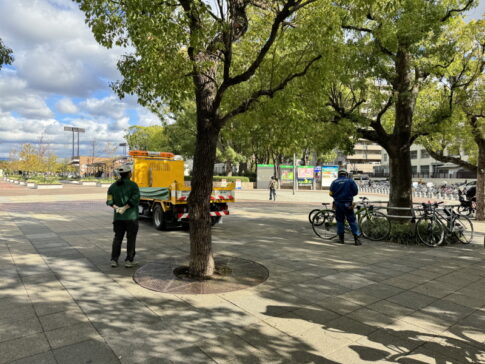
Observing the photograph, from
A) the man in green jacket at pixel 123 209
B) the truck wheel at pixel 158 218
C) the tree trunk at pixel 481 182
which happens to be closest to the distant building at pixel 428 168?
the tree trunk at pixel 481 182

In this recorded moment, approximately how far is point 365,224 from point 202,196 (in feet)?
17.7

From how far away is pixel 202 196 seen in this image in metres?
5.07

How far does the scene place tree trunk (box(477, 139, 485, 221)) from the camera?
12.3 m

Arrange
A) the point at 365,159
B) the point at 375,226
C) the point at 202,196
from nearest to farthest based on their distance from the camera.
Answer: the point at 202,196 < the point at 375,226 < the point at 365,159

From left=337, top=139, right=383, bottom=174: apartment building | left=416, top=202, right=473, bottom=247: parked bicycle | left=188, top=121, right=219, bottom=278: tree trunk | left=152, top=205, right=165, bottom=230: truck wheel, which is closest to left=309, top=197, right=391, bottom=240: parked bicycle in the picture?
left=416, top=202, right=473, bottom=247: parked bicycle

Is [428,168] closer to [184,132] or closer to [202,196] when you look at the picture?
[184,132]

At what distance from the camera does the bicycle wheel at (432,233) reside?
25.7 feet

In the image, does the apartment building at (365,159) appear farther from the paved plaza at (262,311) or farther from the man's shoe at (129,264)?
the man's shoe at (129,264)

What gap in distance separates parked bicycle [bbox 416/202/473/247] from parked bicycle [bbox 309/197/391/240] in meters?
0.78

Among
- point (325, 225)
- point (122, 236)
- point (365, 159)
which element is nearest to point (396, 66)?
point (325, 225)

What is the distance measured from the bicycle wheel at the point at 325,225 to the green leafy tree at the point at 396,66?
70.7 inches

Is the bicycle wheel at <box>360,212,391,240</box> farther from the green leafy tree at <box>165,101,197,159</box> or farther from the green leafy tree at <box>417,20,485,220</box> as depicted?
the green leafy tree at <box>165,101,197,159</box>

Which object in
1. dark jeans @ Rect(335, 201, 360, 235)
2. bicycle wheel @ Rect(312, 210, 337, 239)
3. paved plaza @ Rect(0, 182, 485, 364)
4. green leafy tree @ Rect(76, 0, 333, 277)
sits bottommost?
paved plaza @ Rect(0, 182, 485, 364)

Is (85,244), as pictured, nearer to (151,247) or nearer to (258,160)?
(151,247)
